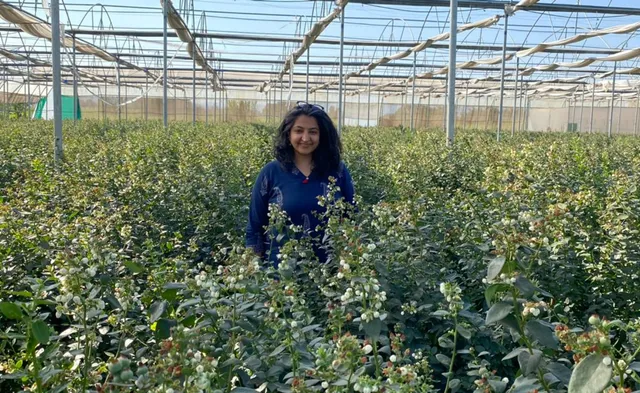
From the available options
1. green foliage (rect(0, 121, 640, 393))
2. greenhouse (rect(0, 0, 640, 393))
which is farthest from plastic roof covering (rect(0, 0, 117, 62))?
green foliage (rect(0, 121, 640, 393))

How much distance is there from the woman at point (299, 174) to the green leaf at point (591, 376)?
2301 millimetres

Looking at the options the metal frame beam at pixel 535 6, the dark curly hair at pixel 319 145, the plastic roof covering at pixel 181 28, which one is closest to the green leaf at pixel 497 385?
the dark curly hair at pixel 319 145

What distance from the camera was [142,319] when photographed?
7.45ft

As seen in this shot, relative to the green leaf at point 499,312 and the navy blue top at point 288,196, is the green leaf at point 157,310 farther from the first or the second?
the navy blue top at point 288,196

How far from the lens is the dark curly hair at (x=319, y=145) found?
354 cm

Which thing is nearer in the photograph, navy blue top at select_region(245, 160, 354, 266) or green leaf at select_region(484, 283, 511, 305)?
green leaf at select_region(484, 283, 511, 305)

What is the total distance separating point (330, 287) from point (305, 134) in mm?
1188

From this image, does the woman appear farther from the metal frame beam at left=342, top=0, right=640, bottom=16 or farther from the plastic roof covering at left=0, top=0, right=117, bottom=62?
the metal frame beam at left=342, top=0, right=640, bottom=16

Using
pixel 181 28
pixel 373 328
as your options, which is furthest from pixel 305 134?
→ pixel 181 28

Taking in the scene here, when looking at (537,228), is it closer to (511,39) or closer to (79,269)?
(79,269)

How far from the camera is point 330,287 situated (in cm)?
257

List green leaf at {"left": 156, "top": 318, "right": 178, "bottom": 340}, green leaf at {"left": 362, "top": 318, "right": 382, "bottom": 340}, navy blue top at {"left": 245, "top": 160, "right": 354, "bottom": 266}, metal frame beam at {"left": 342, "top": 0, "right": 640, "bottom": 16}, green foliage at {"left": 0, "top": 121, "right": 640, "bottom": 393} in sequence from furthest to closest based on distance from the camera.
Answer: metal frame beam at {"left": 342, "top": 0, "right": 640, "bottom": 16}
navy blue top at {"left": 245, "top": 160, "right": 354, "bottom": 266}
green leaf at {"left": 156, "top": 318, "right": 178, "bottom": 340}
green leaf at {"left": 362, "top": 318, "right": 382, "bottom": 340}
green foliage at {"left": 0, "top": 121, "right": 640, "bottom": 393}

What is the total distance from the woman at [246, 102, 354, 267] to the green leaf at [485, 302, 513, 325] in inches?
78.3

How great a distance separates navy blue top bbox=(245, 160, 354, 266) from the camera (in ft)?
11.3
